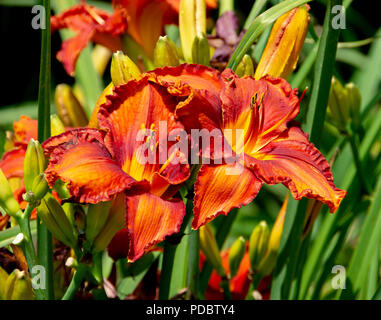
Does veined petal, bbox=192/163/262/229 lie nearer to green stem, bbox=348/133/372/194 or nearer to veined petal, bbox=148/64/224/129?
veined petal, bbox=148/64/224/129


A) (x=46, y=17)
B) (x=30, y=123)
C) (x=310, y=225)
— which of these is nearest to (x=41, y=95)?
(x=46, y=17)

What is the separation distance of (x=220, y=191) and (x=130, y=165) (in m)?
0.09

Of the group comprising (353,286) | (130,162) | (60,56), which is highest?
(60,56)

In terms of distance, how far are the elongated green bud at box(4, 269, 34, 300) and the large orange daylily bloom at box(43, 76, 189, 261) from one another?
0.35ft

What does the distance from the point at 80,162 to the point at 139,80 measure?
0.08m

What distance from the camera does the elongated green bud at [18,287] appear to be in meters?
0.48

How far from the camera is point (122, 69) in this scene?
0.49 meters

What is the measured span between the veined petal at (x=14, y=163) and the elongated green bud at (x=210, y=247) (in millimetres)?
187

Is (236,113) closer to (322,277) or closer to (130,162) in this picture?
(130,162)

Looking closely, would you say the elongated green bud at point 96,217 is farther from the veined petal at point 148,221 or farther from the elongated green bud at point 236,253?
the elongated green bud at point 236,253

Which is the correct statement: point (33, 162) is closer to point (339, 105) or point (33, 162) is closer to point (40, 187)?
point (40, 187)

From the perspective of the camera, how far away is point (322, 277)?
A: 0.65 meters

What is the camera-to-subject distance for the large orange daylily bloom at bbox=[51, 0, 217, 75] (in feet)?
2.17

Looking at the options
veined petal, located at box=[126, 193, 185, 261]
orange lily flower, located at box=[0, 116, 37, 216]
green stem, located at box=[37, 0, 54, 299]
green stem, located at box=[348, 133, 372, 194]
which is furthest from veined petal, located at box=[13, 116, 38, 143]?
green stem, located at box=[348, 133, 372, 194]
